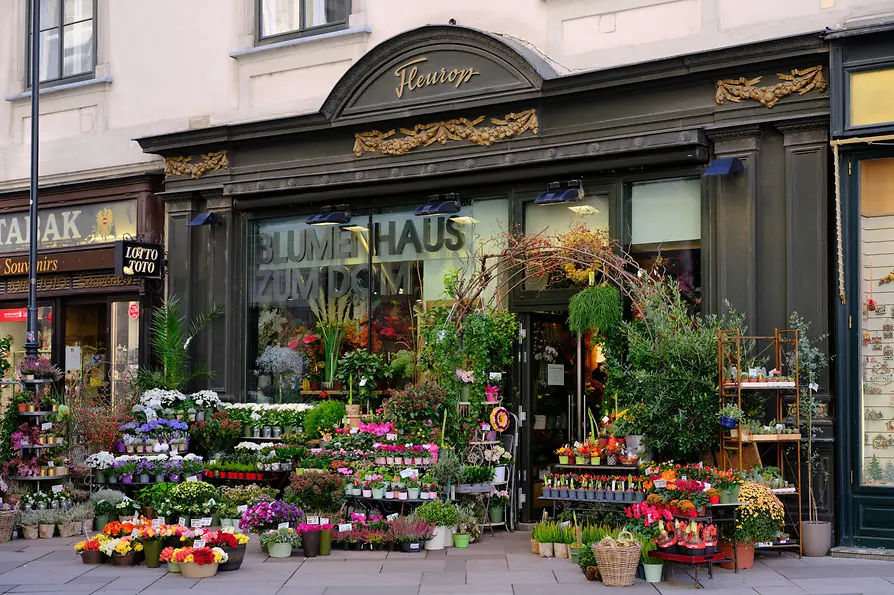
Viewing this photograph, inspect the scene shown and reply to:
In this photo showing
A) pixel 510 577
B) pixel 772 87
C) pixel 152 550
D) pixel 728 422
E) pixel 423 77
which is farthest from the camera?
pixel 423 77

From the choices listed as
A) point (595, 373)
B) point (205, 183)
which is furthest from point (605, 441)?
point (205, 183)

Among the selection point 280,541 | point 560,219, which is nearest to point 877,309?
point 560,219

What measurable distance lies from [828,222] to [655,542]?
12.7 ft

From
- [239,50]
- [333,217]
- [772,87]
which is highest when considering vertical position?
[239,50]

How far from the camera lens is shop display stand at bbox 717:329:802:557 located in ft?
36.3

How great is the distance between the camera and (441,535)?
1217cm

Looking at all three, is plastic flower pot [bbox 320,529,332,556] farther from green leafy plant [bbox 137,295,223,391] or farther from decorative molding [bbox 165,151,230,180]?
decorative molding [bbox 165,151,230,180]

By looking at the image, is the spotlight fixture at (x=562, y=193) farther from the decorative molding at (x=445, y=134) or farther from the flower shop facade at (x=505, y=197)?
the decorative molding at (x=445, y=134)

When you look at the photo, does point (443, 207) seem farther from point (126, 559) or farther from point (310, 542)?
point (126, 559)

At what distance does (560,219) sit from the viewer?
534 inches

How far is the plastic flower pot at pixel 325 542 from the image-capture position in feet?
38.8

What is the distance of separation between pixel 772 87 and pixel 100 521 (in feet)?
30.8

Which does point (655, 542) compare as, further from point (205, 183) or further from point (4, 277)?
point (4, 277)

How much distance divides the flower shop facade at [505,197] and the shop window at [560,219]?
2 centimetres
